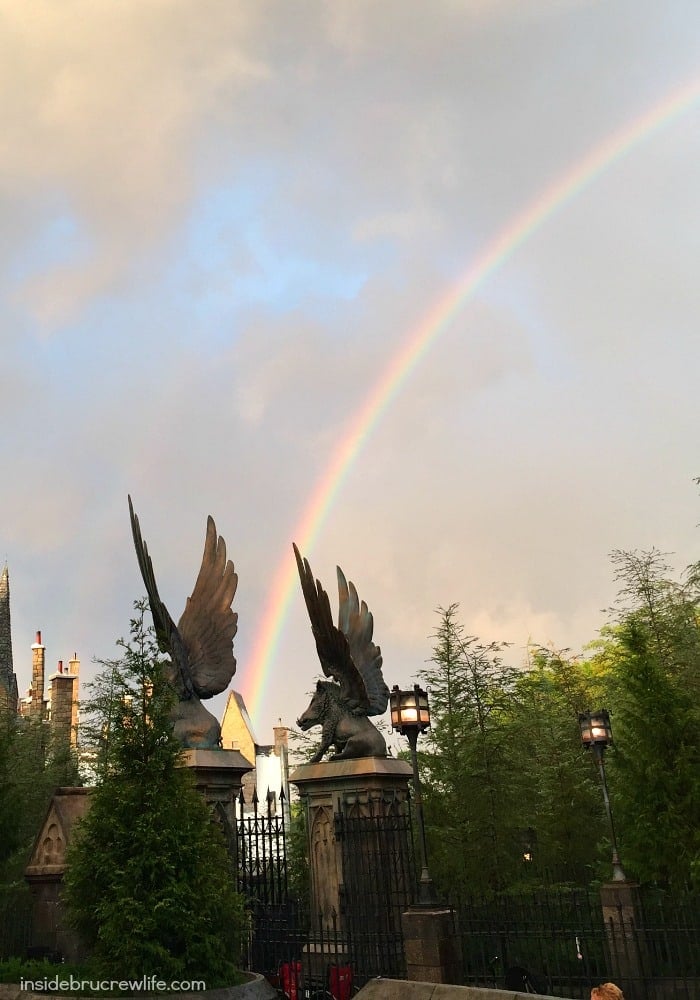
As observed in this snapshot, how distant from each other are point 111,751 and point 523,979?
20.0 feet

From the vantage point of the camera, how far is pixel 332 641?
50.4 ft

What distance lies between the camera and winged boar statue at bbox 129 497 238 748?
49.9 feet

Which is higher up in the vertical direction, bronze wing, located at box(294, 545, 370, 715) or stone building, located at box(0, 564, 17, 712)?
stone building, located at box(0, 564, 17, 712)

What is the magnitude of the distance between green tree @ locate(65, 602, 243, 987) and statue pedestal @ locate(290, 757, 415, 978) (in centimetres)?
384

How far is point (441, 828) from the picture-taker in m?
22.0

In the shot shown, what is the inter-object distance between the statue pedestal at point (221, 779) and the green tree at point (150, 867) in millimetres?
3823

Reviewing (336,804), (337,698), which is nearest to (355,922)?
(336,804)

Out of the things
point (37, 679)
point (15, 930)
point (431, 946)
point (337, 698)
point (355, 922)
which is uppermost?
point (37, 679)

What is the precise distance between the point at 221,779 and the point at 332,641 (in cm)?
310

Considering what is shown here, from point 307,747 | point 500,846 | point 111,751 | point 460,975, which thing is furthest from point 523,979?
point 307,747

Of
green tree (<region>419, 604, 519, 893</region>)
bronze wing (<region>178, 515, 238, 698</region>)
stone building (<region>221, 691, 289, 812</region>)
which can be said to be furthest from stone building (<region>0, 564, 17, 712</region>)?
bronze wing (<region>178, 515, 238, 698</region>)

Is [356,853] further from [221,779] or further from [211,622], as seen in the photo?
[211,622]

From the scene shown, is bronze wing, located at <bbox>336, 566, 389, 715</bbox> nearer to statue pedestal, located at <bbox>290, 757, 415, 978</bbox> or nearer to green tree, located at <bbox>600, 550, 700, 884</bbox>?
statue pedestal, located at <bbox>290, 757, 415, 978</bbox>

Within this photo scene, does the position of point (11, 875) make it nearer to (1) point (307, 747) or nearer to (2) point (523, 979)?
(1) point (307, 747)
